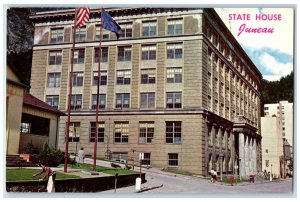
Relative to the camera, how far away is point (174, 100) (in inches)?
1665

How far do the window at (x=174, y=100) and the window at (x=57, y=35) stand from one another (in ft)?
39.8

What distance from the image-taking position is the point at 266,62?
25.6m

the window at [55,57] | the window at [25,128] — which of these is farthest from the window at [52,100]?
the window at [25,128]

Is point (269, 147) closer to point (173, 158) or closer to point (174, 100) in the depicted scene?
point (174, 100)

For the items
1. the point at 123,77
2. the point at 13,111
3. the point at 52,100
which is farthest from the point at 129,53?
the point at 13,111

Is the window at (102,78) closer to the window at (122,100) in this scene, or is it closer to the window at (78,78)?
the window at (78,78)

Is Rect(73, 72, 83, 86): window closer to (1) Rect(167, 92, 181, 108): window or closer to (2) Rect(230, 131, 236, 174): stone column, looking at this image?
(1) Rect(167, 92, 181, 108): window

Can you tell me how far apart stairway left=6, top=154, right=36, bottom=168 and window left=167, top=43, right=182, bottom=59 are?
65.5 feet

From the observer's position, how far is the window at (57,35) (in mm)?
36031

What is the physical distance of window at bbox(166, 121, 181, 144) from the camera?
132ft

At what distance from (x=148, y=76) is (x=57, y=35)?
10.5 m

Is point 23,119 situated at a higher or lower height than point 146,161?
higher

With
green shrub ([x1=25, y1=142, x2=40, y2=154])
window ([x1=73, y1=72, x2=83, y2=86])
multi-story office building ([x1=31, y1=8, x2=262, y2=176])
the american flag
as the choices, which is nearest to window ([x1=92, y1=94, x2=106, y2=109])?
multi-story office building ([x1=31, y1=8, x2=262, y2=176])
